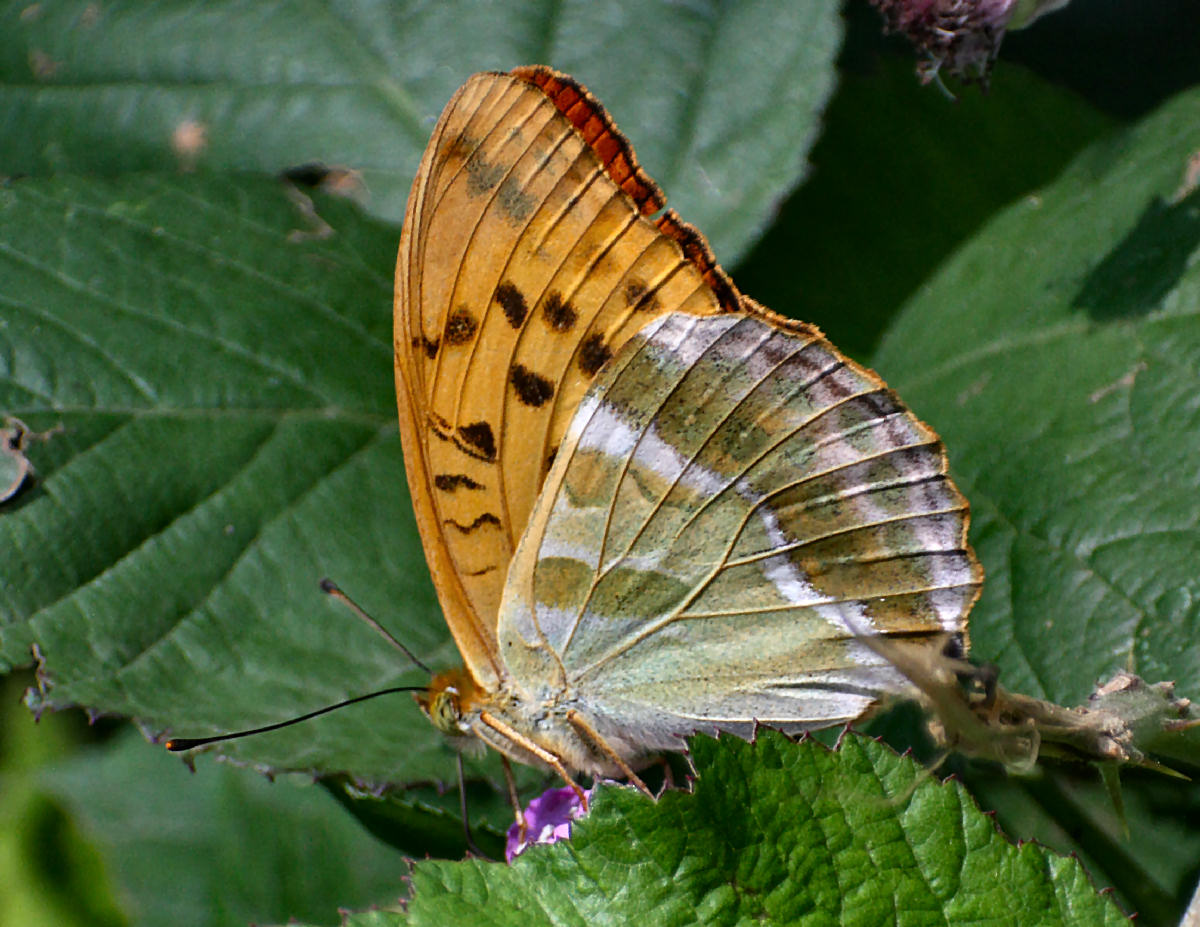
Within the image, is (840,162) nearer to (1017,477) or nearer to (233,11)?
(1017,477)

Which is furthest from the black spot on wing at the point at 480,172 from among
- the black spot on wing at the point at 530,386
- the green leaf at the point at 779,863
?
the green leaf at the point at 779,863

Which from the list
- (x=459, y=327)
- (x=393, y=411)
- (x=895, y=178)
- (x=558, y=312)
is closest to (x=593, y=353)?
(x=558, y=312)

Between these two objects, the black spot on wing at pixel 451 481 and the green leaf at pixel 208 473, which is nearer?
the black spot on wing at pixel 451 481

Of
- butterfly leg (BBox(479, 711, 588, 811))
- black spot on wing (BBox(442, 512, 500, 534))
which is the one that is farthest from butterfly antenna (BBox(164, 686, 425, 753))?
black spot on wing (BBox(442, 512, 500, 534))

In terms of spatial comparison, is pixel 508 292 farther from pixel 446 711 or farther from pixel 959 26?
pixel 959 26

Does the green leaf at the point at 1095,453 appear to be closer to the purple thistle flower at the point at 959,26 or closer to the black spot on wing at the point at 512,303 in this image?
the purple thistle flower at the point at 959,26

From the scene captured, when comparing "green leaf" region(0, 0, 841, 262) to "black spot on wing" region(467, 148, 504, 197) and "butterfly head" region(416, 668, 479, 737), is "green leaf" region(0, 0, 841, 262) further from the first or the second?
"butterfly head" region(416, 668, 479, 737)
